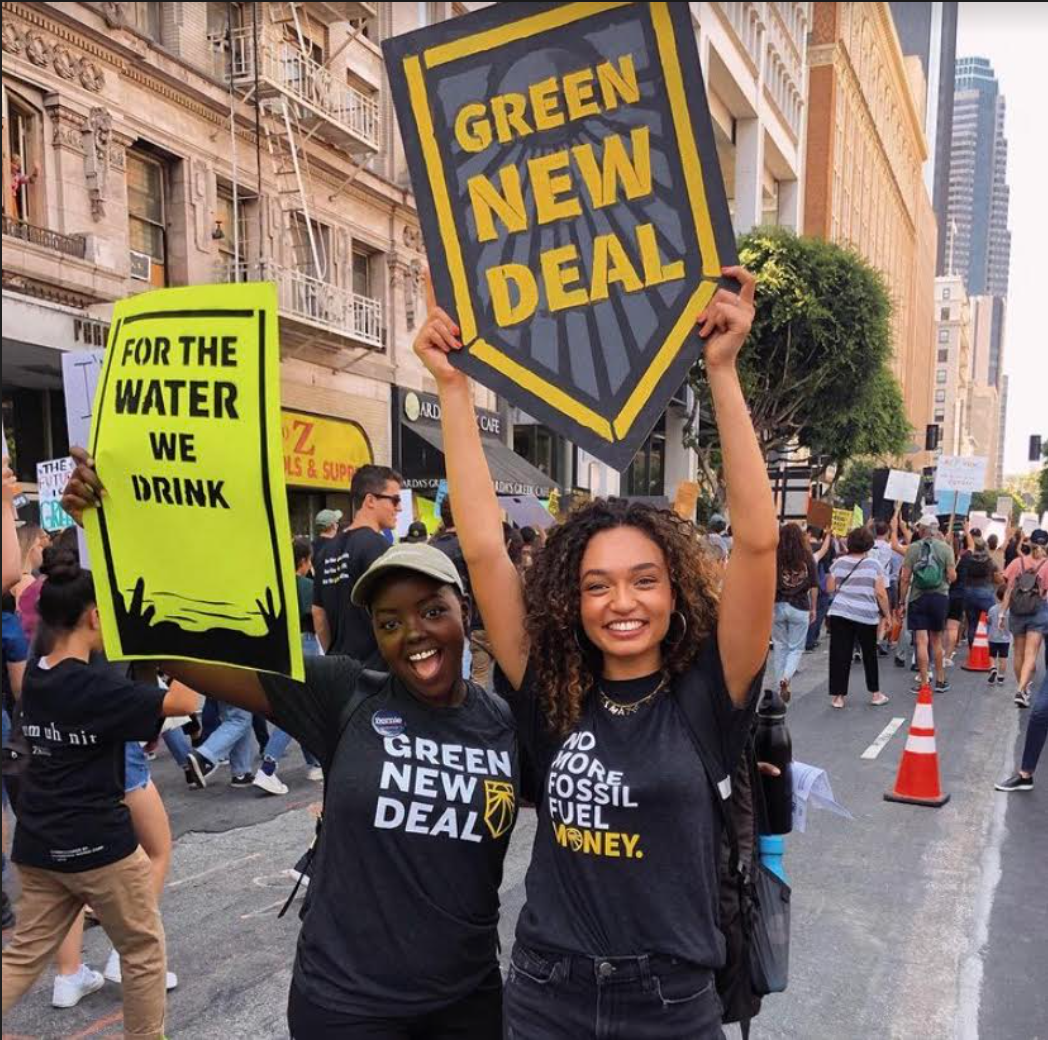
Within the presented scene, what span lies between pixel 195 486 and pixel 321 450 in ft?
49.4

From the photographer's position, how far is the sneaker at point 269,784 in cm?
629

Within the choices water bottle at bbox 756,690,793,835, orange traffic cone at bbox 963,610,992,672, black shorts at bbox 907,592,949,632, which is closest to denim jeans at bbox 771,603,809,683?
black shorts at bbox 907,592,949,632

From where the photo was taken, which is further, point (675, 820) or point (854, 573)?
point (854, 573)

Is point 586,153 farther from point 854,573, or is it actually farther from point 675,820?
point 854,573

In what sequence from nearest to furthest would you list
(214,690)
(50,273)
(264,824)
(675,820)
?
(675,820), (214,690), (264,824), (50,273)

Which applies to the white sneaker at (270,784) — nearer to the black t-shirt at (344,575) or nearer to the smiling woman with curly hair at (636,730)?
the black t-shirt at (344,575)

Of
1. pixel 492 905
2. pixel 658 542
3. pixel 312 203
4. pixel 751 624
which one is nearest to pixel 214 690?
pixel 492 905

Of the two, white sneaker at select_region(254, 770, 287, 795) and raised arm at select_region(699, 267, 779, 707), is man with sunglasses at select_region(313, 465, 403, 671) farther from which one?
raised arm at select_region(699, 267, 779, 707)

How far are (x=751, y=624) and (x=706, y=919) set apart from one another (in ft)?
1.87

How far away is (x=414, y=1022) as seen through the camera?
77.2 inches

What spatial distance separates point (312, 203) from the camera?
653 inches

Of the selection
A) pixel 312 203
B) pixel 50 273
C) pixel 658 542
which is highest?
pixel 312 203

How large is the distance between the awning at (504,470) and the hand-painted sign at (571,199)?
630 inches

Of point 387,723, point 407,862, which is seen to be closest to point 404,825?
point 407,862
